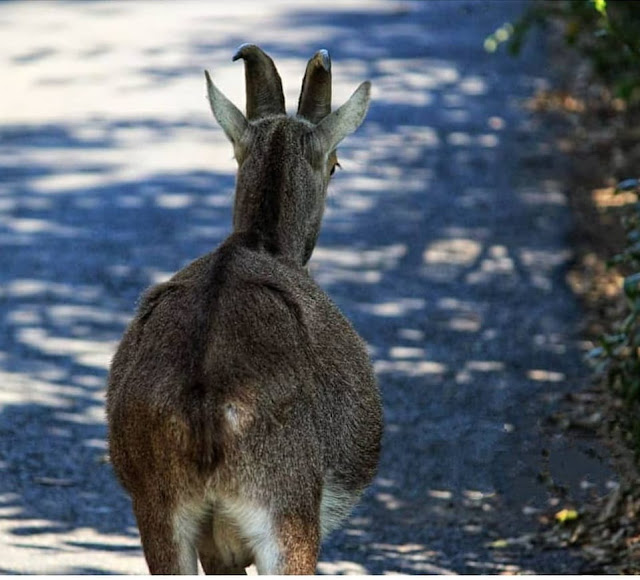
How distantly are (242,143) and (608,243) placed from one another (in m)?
5.89

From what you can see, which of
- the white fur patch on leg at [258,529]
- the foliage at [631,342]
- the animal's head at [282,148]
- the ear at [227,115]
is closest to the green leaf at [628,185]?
the foliage at [631,342]

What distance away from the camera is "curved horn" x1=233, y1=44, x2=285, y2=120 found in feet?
21.5

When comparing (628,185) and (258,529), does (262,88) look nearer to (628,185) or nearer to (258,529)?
(628,185)

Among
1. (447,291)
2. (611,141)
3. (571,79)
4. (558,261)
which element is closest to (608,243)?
(558,261)

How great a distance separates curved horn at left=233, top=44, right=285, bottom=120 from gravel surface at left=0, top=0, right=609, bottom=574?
81.3 inches

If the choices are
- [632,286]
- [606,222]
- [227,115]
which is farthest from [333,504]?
[606,222]

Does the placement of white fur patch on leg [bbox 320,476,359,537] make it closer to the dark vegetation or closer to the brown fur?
the brown fur

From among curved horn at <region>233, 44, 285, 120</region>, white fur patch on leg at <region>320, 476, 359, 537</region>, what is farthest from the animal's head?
white fur patch on leg at <region>320, 476, 359, 537</region>

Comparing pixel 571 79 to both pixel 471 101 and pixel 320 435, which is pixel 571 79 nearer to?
pixel 471 101

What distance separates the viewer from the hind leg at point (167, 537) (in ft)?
15.3

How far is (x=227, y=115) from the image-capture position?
20.5 ft

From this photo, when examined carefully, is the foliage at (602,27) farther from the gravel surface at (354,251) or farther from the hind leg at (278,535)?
the hind leg at (278,535)

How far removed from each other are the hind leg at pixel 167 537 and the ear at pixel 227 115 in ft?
6.68

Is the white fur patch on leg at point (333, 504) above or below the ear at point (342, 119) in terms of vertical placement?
below
